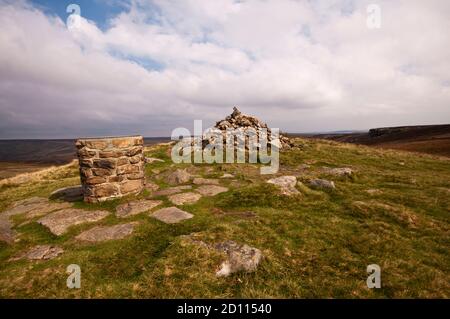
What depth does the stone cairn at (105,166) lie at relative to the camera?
9.21 m

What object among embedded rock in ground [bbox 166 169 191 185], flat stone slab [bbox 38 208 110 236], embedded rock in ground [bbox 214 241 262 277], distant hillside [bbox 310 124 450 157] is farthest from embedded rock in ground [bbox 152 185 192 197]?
distant hillside [bbox 310 124 450 157]

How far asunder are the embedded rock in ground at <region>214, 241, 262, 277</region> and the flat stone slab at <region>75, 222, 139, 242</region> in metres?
2.76

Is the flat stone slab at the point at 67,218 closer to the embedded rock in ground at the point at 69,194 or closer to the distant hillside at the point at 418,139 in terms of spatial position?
the embedded rock in ground at the point at 69,194

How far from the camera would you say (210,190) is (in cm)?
1067

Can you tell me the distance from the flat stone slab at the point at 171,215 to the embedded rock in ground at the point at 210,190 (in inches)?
75.5

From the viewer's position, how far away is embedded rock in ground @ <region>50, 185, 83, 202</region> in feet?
33.3

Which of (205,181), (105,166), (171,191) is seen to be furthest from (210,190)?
(105,166)

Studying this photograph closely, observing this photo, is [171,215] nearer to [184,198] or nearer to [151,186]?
[184,198]

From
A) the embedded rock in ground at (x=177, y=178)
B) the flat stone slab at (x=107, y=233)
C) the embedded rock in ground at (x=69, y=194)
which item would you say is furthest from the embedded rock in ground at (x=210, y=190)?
the embedded rock in ground at (x=69, y=194)

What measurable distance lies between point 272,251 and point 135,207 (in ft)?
16.3

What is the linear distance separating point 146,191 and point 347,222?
24.2 feet

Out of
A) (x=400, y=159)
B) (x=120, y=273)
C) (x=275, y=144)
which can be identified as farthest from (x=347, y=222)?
(x=400, y=159)
